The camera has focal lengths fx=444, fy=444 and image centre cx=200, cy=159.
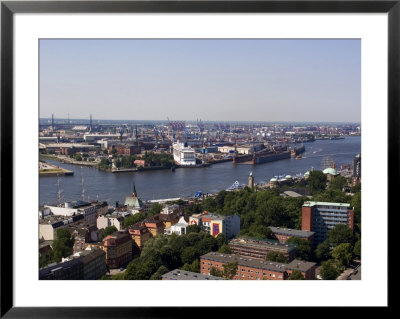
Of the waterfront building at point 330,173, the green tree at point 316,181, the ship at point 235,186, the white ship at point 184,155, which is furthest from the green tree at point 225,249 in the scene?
the waterfront building at point 330,173

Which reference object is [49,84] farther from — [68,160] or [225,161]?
[225,161]

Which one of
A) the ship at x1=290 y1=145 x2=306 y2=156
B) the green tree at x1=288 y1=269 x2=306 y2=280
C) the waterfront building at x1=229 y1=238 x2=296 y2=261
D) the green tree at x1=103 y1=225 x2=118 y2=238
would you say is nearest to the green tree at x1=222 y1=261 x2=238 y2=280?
the green tree at x1=288 y1=269 x2=306 y2=280

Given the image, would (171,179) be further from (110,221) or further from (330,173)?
(330,173)

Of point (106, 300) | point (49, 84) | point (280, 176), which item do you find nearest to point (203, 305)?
point (106, 300)

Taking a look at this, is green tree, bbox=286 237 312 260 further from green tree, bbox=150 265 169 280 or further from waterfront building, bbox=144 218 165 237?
green tree, bbox=150 265 169 280

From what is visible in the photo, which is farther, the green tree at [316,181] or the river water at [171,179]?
the green tree at [316,181]

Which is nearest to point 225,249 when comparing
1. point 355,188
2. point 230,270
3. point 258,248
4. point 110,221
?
point 258,248

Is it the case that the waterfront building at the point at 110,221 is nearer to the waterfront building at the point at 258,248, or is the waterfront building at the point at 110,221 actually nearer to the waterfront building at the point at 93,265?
the waterfront building at the point at 258,248
